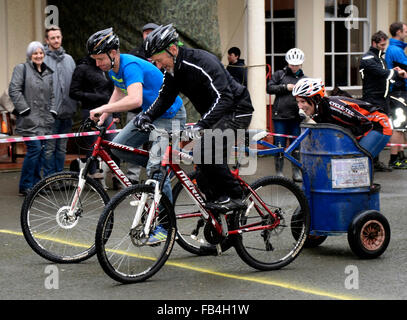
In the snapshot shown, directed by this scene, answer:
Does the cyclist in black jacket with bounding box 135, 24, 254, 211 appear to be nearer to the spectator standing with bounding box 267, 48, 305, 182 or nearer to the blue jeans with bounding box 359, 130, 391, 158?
the blue jeans with bounding box 359, 130, 391, 158

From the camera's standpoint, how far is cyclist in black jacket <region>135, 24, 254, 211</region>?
241 inches

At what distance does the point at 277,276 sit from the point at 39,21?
8.86m

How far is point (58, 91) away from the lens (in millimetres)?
10648

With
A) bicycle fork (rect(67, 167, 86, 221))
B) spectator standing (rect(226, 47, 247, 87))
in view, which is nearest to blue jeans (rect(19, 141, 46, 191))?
bicycle fork (rect(67, 167, 86, 221))

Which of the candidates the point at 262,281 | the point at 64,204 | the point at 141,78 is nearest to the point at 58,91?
the point at 141,78

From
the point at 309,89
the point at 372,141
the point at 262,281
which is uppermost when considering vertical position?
the point at 309,89

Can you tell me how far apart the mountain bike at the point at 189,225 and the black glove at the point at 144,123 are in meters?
0.28

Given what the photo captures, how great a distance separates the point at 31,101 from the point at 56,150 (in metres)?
0.72

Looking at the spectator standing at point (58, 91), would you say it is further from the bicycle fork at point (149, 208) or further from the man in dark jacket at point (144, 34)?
the bicycle fork at point (149, 208)

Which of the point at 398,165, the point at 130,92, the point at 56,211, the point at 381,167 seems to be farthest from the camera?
the point at 398,165

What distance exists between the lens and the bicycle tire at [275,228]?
6520 millimetres

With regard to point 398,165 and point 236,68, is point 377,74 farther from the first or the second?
point 236,68

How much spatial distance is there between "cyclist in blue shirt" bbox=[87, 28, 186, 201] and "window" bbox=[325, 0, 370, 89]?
410 inches

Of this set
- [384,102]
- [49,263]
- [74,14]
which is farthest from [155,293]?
[74,14]
